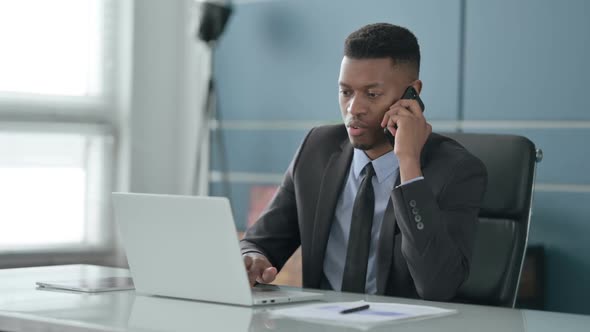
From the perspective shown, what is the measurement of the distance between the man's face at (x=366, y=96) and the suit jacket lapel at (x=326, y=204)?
0.31 ft

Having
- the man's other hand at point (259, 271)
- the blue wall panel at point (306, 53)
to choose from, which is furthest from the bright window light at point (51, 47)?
the man's other hand at point (259, 271)

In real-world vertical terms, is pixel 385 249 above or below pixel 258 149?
above

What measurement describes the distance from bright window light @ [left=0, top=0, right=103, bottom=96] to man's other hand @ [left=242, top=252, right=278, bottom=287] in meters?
2.52

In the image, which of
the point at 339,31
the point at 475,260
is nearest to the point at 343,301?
the point at 475,260

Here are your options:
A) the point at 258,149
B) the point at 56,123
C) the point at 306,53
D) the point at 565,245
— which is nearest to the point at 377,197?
the point at 565,245

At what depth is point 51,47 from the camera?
4.31m

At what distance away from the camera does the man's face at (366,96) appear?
2201 mm

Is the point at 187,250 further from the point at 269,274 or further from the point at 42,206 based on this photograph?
the point at 42,206

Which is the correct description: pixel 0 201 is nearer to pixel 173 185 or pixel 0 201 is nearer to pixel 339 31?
pixel 173 185

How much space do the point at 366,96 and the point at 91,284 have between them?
0.79 m

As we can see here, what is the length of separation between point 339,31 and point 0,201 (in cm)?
169

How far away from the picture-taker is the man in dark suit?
6.52ft

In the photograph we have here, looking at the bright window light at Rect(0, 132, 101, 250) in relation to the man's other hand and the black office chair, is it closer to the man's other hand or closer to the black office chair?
the man's other hand

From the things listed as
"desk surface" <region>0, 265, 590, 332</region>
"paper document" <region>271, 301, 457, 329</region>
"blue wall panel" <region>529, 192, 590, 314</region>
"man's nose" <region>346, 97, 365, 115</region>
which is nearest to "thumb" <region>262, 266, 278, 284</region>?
"desk surface" <region>0, 265, 590, 332</region>
